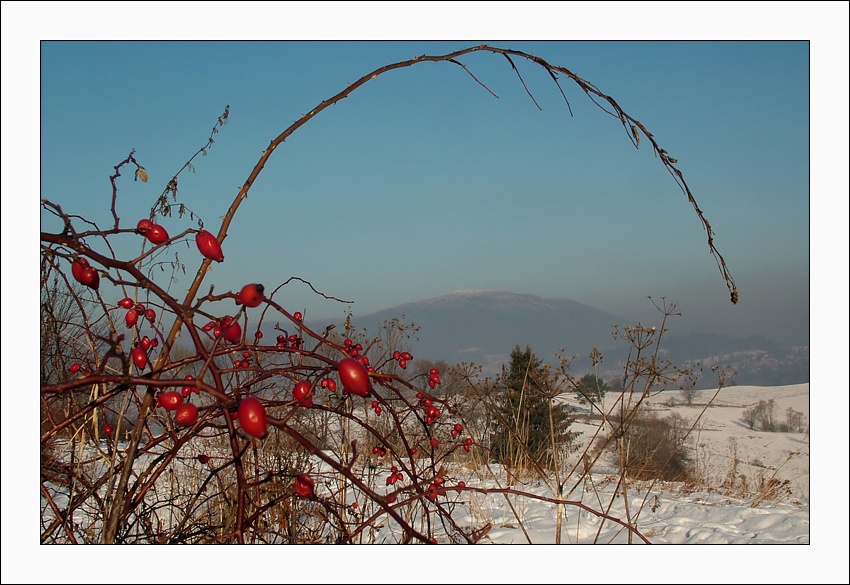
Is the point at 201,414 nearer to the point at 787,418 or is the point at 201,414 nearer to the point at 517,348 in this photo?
the point at 517,348

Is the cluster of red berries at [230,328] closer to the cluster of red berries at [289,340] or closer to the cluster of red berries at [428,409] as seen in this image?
the cluster of red berries at [289,340]

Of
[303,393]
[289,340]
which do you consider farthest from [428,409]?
[303,393]

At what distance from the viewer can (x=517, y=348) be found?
6.15m

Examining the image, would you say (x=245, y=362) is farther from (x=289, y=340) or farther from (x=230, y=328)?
(x=230, y=328)

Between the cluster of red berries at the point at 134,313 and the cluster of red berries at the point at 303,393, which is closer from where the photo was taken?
the cluster of red berries at the point at 303,393

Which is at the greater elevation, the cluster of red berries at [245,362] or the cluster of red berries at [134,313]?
the cluster of red berries at [134,313]

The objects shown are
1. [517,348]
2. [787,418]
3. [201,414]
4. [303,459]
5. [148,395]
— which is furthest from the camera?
[787,418]

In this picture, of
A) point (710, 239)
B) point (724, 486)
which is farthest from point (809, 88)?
point (724, 486)

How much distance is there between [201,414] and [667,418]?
6830 millimetres

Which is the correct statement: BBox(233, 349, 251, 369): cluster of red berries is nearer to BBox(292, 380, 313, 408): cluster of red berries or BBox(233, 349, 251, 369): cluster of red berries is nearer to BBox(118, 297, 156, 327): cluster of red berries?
BBox(118, 297, 156, 327): cluster of red berries

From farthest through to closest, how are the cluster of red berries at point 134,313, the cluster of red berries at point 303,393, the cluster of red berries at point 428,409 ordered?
the cluster of red berries at point 428,409 → the cluster of red berries at point 134,313 → the cluster of red berries at point 303,393

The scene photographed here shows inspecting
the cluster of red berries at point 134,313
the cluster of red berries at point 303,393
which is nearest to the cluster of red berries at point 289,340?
the cluster of red berries at point 134,313

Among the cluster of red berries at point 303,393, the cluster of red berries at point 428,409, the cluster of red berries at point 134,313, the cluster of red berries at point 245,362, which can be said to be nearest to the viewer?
the cluster of red berries at point 303,393

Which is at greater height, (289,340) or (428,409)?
(289,340)
